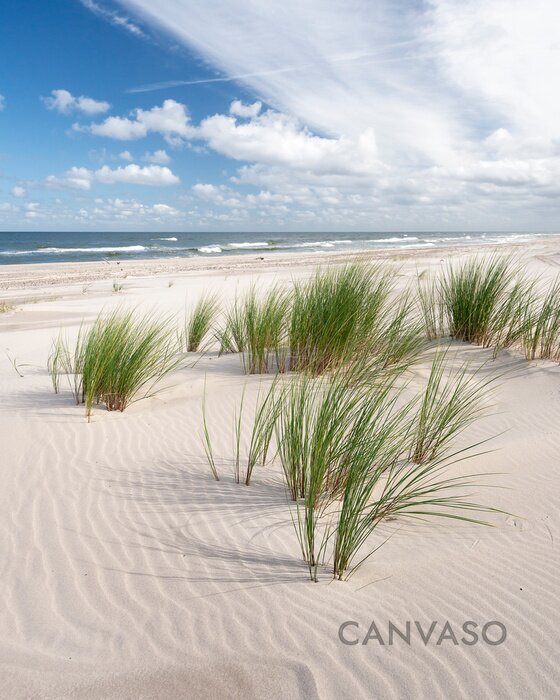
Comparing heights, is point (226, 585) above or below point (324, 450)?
below

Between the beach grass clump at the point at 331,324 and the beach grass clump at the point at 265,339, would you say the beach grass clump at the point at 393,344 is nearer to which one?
the beach grass clump at the point at 331,324

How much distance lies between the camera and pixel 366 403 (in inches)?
102

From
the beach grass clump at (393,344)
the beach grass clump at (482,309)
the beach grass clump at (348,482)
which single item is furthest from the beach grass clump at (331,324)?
the beach grass clump at (348,482)

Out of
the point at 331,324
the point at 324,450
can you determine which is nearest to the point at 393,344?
the point at 331,324

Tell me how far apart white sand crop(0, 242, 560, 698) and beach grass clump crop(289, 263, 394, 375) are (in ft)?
5.05

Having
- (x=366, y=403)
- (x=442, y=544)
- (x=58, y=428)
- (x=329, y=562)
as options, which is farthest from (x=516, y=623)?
(x=58, y=428)

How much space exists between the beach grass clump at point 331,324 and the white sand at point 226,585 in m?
1.54

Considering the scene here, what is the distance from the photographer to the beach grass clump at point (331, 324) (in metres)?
4.75

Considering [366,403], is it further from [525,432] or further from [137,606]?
[525,432]

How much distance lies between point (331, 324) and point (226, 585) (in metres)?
2.98

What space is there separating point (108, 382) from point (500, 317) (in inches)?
171

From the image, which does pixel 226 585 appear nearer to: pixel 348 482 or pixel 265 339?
pixel 348 482

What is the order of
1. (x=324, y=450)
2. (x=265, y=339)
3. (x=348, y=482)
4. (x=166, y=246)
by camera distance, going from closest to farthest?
(x=348, y=482)
(x=324, y=450)
(x=265, y=339)
(x=166, y=246)

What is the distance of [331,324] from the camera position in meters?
4.72
